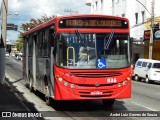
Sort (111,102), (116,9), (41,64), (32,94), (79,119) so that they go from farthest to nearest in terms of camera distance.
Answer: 1. (116,9)
2. (32,94)
3. (41,64)
4. (111,102)
5. (79,119)

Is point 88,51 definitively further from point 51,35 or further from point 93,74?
point 51,35

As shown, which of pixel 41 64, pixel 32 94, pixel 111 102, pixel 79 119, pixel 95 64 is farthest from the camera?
pixel 32 94

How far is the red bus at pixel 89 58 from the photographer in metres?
12.8

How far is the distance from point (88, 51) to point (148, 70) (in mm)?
20766

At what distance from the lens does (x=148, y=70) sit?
109 ft

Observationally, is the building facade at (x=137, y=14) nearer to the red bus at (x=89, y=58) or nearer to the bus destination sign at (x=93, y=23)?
the bus destination sign at (x=93, y=23)

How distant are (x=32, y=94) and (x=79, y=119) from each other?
24.2ft

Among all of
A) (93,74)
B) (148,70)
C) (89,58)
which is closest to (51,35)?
(89,58)

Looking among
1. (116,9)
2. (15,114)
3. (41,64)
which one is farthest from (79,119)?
(116,9)

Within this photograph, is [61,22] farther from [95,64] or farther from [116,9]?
[116,9]

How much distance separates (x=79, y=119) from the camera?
1162 cm

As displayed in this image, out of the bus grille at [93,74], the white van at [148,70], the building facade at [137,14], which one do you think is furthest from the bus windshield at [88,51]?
the building facade at [137,14]

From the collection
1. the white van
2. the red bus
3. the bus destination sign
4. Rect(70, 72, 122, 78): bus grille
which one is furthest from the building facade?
Rect(70, 72, 122, 78): bus grille

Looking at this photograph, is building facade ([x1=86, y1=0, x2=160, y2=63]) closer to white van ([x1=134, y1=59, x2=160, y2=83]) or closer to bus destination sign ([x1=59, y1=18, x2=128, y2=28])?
white van ([x1=134, y1=59, x2=160, y2=83])
